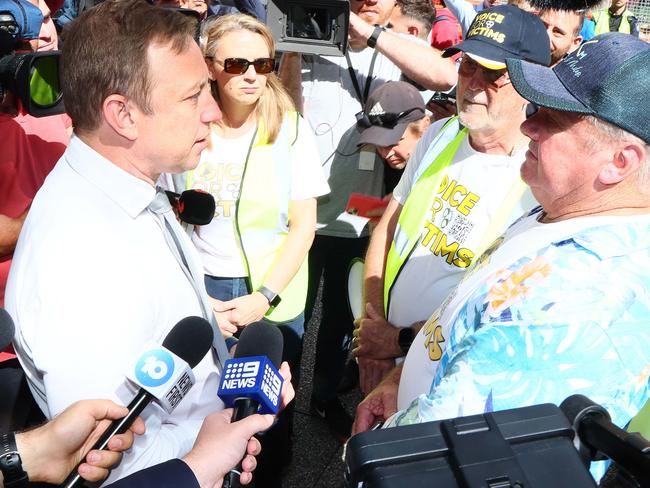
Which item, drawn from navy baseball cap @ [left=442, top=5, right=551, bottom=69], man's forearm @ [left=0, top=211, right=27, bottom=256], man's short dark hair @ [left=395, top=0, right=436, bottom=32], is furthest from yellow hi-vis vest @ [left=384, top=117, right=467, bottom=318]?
man's short dark hair @ [left=395, top=0, right=436, bottom=32]

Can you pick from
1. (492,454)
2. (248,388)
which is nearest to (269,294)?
(248,388)

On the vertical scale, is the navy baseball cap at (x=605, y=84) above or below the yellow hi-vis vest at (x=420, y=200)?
A: above

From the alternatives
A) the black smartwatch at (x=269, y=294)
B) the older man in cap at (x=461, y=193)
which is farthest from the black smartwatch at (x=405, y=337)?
the black smartwatch at (x=269, y=294)

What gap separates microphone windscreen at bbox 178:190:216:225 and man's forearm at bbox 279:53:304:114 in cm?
129

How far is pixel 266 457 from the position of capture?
2830 millimetres

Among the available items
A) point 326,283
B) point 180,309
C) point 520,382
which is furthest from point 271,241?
point 520,382

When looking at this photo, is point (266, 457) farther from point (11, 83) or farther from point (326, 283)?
point (11, 83)

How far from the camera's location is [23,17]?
2.28m

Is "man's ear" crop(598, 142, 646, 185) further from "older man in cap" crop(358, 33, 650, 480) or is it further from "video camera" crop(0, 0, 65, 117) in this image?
"video camera" crop(0, 0, 65, 117)

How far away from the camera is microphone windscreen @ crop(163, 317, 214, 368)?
1396 millimetres

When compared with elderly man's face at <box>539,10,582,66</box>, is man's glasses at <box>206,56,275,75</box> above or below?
below

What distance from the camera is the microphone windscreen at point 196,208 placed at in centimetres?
197

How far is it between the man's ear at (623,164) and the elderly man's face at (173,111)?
107 cm

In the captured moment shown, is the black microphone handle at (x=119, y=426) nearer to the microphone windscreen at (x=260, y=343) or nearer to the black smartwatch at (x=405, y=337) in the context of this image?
the microphone windscreen at (x=260, y=343)
